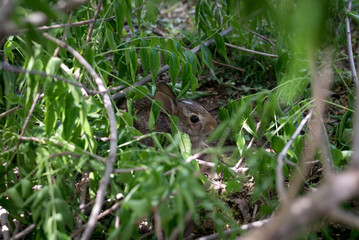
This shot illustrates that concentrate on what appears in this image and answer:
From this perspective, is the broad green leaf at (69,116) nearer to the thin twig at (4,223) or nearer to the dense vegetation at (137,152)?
the dense vegetation at (137,152)

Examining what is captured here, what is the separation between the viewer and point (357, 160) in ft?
4.71

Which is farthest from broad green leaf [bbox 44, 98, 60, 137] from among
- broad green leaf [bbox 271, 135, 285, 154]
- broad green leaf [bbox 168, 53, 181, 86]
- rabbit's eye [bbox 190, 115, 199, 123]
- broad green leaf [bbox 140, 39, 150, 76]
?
rabbit's eye [bbox 190, 115, 199, 123]

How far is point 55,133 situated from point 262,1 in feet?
5.94

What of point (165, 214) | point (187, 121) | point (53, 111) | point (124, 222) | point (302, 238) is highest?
point (53, 111)

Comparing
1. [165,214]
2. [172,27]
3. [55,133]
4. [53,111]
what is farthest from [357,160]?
[172,27]

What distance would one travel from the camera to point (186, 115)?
17.3 feet

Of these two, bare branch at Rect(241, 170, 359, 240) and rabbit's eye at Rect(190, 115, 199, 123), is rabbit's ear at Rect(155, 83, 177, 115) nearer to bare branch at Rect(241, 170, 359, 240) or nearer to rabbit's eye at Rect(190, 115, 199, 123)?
rabbit's eye at Rect(190, 115, 199, 123)

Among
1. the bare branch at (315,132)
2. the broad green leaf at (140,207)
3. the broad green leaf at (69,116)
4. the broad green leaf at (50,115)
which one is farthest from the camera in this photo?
the broad green leaf at (50,115)

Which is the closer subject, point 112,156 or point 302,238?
point 302,238

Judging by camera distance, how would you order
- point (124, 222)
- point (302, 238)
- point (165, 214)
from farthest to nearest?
point (124, 222) < point (302, 238) < point (165, 214)

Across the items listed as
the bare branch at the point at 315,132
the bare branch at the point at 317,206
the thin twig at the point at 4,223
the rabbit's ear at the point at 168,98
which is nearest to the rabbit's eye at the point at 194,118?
the rabbit's ear at the point at 168,98

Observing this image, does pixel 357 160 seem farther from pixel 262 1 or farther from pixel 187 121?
pixel 187 121

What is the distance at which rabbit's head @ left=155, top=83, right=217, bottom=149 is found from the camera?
5.18 meters

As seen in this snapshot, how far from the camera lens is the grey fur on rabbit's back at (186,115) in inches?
203
